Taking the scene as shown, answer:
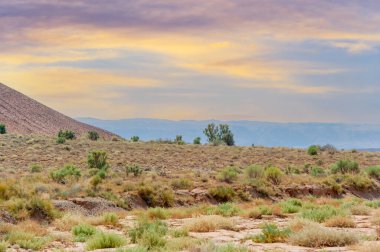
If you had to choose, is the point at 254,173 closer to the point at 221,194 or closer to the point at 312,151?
the point at 221,194

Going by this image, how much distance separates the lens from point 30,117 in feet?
389

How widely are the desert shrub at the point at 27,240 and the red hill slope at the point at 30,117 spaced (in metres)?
84.4

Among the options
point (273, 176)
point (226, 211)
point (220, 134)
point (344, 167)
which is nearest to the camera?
point (226, 211)

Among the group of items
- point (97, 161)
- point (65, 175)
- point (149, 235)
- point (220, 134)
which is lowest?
point (149, 235)

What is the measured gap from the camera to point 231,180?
36.6m

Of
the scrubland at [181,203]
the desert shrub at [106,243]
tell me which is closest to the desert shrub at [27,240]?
the scrubland at [181,203]

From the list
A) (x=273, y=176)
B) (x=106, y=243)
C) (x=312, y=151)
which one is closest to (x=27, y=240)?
(x=106, y=243)

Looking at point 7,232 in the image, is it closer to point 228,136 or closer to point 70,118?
point 228,136

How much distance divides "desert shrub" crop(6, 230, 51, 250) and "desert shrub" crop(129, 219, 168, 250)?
2434mm

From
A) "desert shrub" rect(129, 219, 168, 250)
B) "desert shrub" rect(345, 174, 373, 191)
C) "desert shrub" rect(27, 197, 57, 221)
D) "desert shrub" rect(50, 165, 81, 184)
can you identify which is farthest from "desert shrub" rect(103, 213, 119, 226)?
"desert shrub" rect(345, 174, 373, 191)

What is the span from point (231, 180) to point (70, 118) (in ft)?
348

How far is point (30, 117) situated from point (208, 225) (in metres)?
106

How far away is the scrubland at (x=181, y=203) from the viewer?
15133mm

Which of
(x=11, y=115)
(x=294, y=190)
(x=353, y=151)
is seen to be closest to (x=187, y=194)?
(x=294, y=190)
